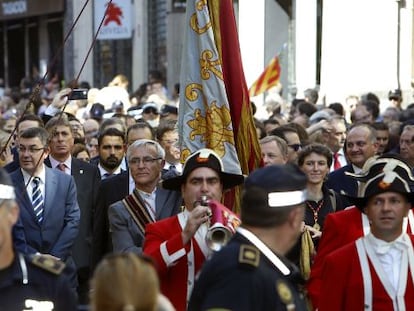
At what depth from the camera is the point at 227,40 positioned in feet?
33.6

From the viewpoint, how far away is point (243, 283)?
5.54m

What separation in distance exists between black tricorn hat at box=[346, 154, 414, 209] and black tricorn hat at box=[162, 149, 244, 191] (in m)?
0.72

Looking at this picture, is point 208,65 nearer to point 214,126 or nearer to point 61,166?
point 214,126

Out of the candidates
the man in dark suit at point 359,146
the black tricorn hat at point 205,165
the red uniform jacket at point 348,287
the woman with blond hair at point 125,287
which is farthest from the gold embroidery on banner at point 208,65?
the woman with blond hair at point 125,287

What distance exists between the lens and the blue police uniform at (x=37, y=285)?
19.3ft

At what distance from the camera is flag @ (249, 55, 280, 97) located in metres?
24.2

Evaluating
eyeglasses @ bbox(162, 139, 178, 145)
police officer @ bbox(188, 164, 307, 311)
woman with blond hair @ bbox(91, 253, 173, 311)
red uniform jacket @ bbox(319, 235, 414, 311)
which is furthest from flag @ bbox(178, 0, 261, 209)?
woman with blond hair @ bbox(91, 253, 173, 311)

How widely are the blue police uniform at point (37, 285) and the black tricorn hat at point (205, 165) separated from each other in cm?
225

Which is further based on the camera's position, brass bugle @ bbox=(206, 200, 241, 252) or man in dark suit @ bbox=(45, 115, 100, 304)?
man in dark suit @ bbox=(45, 115, 100, 304)

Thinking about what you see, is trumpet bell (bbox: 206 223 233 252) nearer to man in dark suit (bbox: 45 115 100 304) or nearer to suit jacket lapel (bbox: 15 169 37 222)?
suit jacket lapel (bbox: 15 169 37 222)

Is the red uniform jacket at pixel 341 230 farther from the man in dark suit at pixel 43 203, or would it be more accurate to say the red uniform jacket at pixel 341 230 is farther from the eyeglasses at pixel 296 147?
the eyeglasses at pixel 296 147

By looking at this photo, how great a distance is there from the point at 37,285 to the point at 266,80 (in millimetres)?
18642

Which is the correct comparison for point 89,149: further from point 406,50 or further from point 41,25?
point 41,25

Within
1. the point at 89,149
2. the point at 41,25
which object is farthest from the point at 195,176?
the point at 41,25
